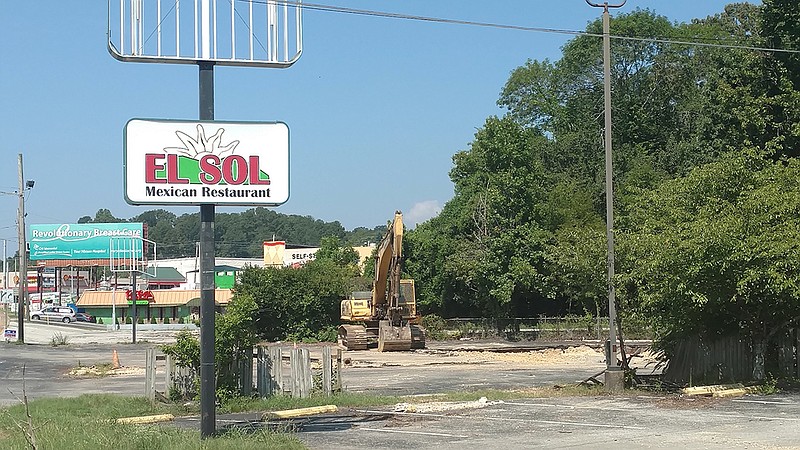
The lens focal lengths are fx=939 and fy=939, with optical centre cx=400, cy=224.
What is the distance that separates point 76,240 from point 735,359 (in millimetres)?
90233

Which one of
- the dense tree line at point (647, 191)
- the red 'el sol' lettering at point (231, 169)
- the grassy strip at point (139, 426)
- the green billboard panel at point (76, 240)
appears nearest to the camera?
the grassy strip at point (139, 426)

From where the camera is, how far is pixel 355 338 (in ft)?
154

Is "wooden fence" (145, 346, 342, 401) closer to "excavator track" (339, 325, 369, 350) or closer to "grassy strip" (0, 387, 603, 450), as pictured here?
"grassy strip" (0, 387, 603, 450)

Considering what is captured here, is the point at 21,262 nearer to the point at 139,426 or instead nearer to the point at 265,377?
the point at 265,377

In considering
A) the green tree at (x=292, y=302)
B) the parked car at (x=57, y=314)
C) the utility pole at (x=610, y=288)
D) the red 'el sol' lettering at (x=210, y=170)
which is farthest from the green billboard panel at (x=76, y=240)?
the red 'el sol' lettering at (x=210, y=170)

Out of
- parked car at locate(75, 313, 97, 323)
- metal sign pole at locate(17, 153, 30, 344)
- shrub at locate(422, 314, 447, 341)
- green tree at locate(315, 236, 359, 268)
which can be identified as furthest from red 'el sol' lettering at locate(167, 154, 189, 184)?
parked car at locate(75, 313, 97, 323)

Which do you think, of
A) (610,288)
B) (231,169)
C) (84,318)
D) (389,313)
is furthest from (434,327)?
(84,318)

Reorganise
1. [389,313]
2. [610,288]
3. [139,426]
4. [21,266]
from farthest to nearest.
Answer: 1. [21,266]
2. [389,313]
3. [610,288]
4. [139,426]

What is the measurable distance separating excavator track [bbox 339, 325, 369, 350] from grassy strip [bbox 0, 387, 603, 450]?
22.4 metres

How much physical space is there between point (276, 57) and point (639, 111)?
62482 mm

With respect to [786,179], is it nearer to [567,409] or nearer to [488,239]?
[567,409]

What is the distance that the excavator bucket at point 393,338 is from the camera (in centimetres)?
4562

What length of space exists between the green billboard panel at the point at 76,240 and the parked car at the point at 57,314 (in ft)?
21.2

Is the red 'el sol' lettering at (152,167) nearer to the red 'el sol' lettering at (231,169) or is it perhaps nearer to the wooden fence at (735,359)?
the red 'el sol' lettering at (231,169)
